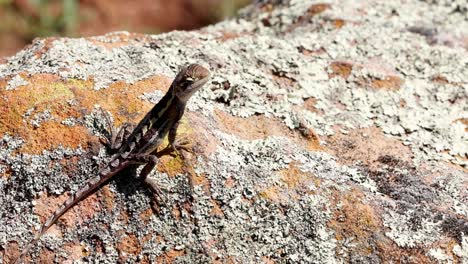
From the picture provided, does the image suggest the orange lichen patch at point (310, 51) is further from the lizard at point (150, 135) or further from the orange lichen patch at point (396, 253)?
the orange lichen patch at point (396, 253)

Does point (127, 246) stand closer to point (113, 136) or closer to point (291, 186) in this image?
point (113, 136)

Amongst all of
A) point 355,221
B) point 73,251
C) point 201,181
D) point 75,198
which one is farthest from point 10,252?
point 355,221

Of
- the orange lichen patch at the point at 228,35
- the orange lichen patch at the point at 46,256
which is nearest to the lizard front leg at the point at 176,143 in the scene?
the orange lichen patch at the point at 46,256

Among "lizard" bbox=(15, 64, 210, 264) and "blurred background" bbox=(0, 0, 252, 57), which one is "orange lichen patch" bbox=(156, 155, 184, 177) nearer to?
"lizard" bbox=(15, 64, 210, 264)

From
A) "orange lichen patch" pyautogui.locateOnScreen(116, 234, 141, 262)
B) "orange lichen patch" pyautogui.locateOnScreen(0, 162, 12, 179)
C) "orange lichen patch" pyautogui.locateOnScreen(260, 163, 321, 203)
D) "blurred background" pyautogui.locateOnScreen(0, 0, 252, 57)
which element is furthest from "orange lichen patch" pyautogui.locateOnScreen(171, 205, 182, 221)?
"blurred background" pyautogui.locateOnScreen(0, 0, 252, 57)

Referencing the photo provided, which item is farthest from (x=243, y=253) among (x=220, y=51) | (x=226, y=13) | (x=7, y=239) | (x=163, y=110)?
(x=226, y=13)

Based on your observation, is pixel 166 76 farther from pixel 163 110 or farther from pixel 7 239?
pixel 7 239

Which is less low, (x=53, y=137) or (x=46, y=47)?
(x=46, y=47)
